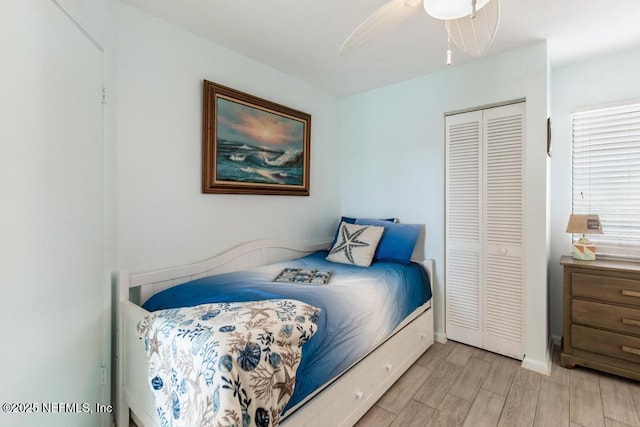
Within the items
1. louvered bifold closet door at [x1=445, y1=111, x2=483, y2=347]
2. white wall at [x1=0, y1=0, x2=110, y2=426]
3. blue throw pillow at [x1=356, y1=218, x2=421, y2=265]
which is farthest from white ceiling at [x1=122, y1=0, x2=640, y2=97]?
blue throw pillow at [x1=356, y1=218, x2=421, y2=265]

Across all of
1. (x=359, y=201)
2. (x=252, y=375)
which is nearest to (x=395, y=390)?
(x=252, y=375)

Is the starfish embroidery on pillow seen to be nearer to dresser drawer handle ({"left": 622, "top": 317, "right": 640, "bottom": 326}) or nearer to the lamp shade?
the lamp shade

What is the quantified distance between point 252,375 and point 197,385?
176 millimetres

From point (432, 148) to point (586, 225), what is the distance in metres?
1.26

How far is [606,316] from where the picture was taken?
1.93 metres

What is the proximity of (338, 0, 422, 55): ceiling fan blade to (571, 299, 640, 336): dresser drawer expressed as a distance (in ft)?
7.40

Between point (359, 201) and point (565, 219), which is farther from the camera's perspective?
point (359, 201)

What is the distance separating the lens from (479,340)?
7.84 ft

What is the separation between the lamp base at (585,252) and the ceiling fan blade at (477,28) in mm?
1751

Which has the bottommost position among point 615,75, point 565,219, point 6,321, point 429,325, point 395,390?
point 395,390

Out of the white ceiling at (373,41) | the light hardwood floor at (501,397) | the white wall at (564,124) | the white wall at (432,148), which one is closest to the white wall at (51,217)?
the light hardwood floor at (501,397)

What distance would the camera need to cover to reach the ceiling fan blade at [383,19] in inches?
43.6

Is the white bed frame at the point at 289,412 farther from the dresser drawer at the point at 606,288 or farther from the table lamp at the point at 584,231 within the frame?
the table lamp at the point at 584,231

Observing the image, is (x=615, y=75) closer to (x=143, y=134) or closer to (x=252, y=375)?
(x=252, y=375)
